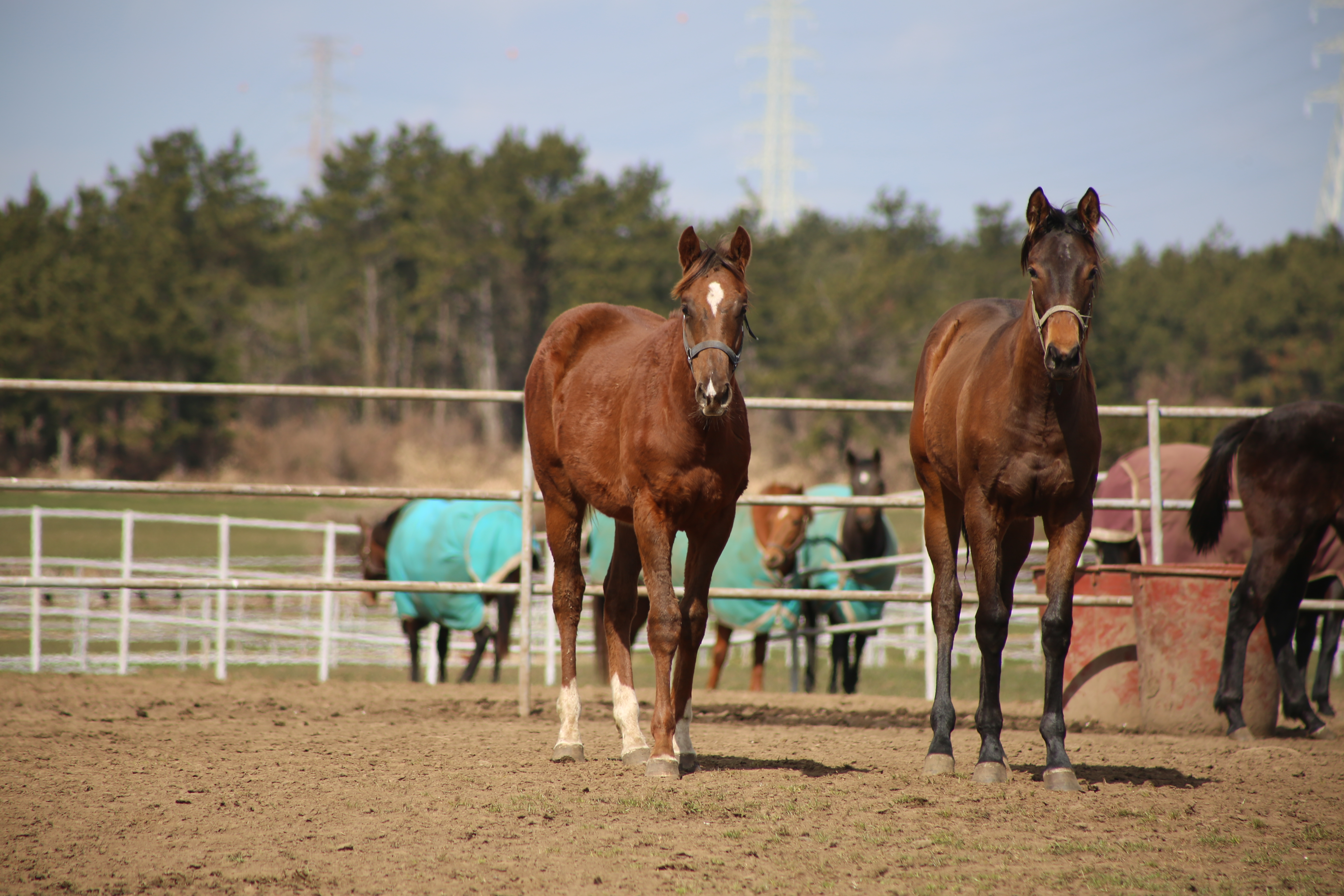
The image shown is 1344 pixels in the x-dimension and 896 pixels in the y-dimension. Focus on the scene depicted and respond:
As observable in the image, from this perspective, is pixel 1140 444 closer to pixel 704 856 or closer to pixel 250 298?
pixel 704 856

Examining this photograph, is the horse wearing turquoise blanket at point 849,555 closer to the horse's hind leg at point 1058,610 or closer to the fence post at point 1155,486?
the fence post at point 1155,486

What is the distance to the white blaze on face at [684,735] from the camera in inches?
161

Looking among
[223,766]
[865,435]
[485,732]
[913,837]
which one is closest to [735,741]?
[485,732]

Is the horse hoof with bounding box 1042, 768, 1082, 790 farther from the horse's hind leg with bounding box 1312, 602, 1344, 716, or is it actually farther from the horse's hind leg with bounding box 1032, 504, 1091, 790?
the horse's hind leg with bounding box 1312, 602, 1344, 716

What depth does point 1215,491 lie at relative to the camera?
5.99 metres

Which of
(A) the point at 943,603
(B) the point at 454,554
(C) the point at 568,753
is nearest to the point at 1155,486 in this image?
(A) the point at 943,603

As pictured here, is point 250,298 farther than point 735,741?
Yes

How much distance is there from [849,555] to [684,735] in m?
6.22

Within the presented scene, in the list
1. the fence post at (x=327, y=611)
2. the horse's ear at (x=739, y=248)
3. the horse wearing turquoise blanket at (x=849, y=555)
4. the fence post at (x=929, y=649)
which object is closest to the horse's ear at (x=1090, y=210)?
the horse's ear at (x=739, y=248)

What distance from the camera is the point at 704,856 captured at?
115 inches

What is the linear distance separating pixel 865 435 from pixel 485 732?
3177 centimetres

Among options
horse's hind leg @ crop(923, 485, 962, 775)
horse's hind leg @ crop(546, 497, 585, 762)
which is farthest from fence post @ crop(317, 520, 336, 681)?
horse's hind leg @ crop(923, 485, 962, 775)

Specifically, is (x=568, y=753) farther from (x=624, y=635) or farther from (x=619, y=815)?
(x=619, y=815)

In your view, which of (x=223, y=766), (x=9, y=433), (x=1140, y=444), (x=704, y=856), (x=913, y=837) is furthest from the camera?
(x=9, y=433)
